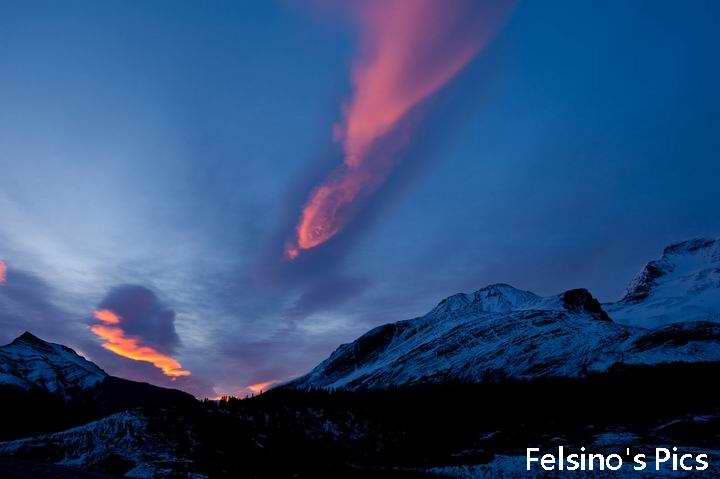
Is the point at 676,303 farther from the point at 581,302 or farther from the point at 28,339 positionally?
the point at 28,339

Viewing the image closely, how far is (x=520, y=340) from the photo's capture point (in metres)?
97.3

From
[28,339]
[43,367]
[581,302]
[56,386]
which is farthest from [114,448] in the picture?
[28,339]

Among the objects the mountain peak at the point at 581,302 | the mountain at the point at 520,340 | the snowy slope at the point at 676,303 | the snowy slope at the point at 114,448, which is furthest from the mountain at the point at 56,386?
the snowy slope at the point at 676,303

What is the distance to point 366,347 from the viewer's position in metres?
141

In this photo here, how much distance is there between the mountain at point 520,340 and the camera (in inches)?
3098

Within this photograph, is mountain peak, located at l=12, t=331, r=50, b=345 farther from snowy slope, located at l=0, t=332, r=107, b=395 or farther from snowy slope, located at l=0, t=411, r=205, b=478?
snowy slope, located at l=0, t=411, r=205, b=478

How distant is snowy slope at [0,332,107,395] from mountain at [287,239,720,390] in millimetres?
63310

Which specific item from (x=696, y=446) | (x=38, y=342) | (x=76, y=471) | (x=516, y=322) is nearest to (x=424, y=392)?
(x=696, y=446)

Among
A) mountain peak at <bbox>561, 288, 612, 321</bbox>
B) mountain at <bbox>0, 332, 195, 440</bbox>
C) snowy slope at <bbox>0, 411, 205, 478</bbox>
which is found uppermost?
mountain peak at <bbox>561, 288, 612, 321</bbox>

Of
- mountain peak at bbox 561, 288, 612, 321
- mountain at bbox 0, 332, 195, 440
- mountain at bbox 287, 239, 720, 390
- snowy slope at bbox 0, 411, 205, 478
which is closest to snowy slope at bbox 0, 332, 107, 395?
mountain at bbox 0, 332, 195, 440

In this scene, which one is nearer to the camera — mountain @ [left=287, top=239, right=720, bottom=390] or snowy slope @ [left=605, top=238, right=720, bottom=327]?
mountain @ [left=287, top=239, right=720, bottom=390]

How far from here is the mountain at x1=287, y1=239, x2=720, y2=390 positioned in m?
78.7

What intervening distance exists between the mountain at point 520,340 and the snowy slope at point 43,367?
63.3m

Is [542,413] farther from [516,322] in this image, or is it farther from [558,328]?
[516,322]
